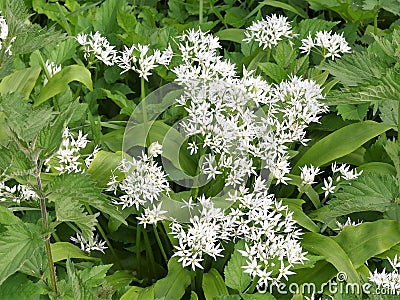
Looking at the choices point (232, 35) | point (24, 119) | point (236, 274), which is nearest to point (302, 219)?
point (236, 274)

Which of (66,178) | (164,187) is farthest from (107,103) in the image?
(66,178)

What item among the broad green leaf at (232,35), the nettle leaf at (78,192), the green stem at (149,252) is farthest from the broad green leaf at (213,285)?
the broad green leaf at (232,35)


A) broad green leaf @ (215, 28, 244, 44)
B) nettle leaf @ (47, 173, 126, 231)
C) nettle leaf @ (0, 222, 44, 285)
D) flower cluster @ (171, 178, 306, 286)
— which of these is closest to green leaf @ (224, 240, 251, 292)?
flower cluster @ (171, 178, 306, 286)

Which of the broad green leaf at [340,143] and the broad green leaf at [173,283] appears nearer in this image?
the broad green leaf at [173,283]

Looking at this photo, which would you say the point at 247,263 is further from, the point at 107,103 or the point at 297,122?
the point at 107,103

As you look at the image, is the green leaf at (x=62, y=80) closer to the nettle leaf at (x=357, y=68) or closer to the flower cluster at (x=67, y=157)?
the flower cluster at (x=67, y=157)

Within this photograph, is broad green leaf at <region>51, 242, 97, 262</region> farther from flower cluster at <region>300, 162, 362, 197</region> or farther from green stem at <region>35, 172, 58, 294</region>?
flower cluster at <region>300, 162, 362, 197</region>
